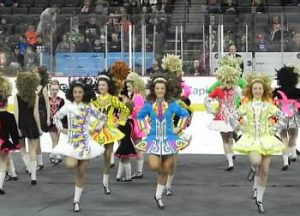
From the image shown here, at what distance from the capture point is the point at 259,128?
7730 millimetres

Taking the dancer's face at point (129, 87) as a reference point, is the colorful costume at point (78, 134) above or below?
below

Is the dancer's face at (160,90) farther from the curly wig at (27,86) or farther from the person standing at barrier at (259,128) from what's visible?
the curly wig at (27,86)

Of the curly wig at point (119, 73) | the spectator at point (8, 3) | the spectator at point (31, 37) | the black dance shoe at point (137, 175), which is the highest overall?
the spectator at point (8, 3)

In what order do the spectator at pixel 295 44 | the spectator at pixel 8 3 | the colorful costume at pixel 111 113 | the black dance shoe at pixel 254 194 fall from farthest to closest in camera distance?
the spectator at pixel 8 3
the spectator at pixel 295 44
the colorful costume at pixel 111 113
the black dance shoe at pixel 254 194

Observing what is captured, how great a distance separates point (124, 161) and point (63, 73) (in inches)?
368

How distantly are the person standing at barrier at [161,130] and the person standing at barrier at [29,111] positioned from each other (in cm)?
212

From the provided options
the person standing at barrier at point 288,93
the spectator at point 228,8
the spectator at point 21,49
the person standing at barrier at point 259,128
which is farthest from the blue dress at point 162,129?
the spectator at point 228,8

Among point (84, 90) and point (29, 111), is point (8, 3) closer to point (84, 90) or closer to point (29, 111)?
point (29, 111)

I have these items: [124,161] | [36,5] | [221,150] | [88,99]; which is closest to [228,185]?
[124,161]

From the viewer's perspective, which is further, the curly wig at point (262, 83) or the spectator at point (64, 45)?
the spectator at point (64, 45)

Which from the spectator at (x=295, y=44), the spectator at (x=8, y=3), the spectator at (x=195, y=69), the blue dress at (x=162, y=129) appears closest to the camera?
the blue dress at (x=162, y=129)

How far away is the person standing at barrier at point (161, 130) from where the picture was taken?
7.71 meters

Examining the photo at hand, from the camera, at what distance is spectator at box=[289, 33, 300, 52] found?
59.5 feet

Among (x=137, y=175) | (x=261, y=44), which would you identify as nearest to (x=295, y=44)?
(x=261, y=44)
